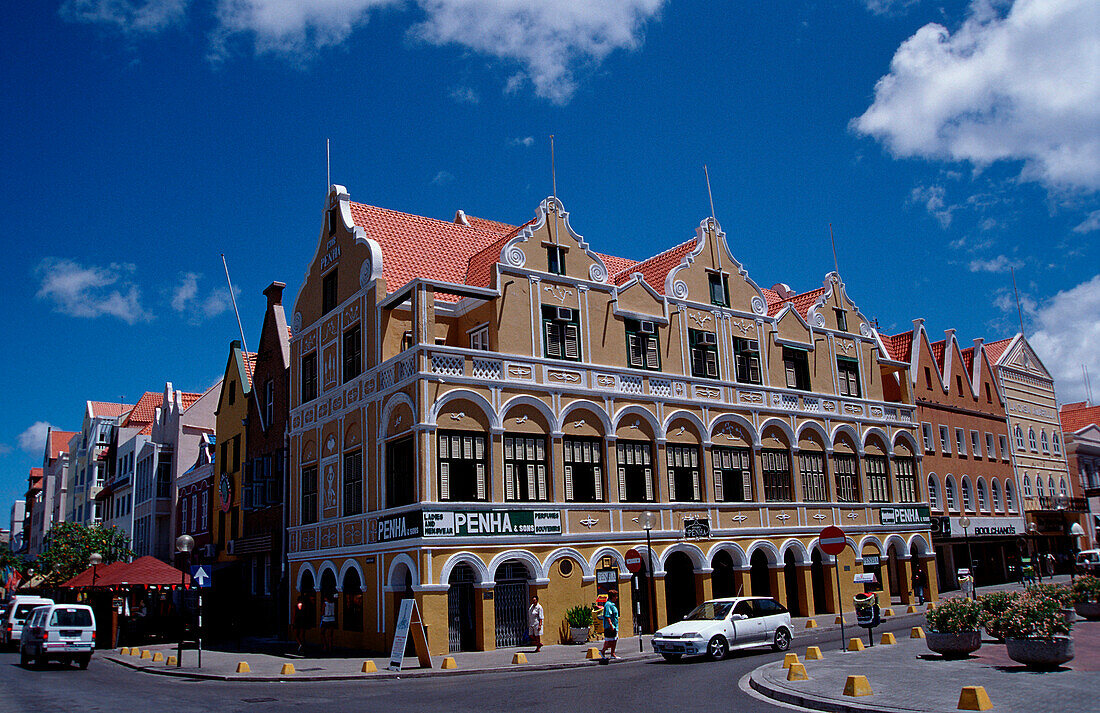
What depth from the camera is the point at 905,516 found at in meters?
39.8

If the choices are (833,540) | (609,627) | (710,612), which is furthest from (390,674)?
(833,540)

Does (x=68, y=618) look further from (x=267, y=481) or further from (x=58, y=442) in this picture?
(x=58, y=442)

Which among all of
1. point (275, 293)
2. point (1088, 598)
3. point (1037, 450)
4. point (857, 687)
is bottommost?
point (857, 687)

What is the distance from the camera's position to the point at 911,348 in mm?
48812

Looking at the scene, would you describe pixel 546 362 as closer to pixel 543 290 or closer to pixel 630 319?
pixel 543 290

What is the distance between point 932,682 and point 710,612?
8261 millimetres

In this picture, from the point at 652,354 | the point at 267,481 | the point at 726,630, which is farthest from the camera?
Result: the point at 267,481

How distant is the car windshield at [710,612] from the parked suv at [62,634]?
17474 mm

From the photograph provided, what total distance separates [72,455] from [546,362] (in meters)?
64.5

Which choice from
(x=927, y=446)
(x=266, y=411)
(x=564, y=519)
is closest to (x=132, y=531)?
(x=266, y=411)

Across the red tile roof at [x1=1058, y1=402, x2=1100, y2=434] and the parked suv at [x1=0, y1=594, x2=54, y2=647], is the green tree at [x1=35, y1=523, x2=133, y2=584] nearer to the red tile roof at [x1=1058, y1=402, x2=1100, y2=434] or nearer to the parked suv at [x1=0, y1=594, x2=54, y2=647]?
the parked suv at [x1=0, y1=594, x2=54, y2=647]

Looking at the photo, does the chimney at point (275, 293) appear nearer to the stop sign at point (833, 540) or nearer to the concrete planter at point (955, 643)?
the stop sign at point (833, 540)

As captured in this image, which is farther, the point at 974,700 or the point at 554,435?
the point at 554,435

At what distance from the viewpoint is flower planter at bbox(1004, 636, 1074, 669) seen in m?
15.9
